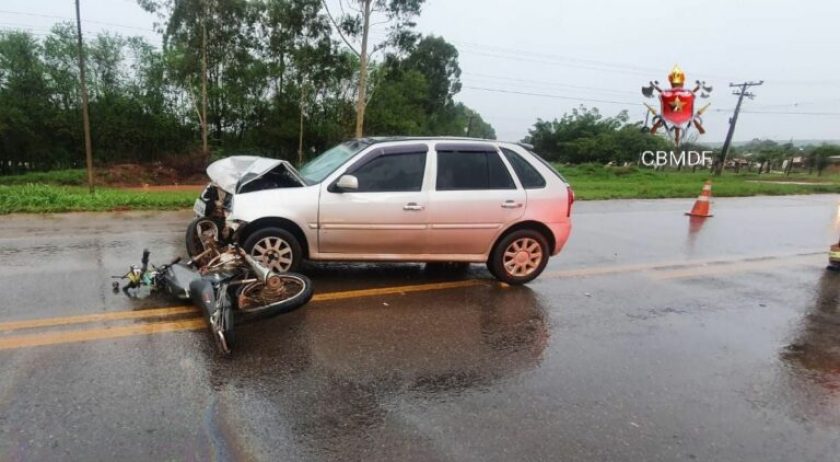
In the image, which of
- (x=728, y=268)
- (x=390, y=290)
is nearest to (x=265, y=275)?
(x=390, y=290)

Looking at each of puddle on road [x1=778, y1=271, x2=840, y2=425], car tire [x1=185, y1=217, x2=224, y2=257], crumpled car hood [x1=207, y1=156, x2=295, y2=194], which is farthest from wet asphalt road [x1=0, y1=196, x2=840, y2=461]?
crumpled car hood [x1=207, y1=156, x2=295, y2=194]

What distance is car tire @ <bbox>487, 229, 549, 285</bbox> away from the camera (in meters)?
6.20

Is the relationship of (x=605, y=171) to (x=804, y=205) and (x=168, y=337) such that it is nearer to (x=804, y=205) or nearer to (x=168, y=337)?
(x=804, y=205)

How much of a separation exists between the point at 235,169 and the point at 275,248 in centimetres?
121

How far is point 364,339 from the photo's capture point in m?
4.41

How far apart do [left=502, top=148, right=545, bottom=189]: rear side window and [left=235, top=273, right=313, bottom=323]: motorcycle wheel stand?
2.82m

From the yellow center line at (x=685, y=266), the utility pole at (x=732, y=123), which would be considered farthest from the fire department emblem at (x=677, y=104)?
the yellow center line at (x=685, y=266)

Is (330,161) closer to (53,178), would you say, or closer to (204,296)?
(204,296)

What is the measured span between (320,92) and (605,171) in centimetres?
2244

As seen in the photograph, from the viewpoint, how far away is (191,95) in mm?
36406

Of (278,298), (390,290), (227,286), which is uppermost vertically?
(227,286)

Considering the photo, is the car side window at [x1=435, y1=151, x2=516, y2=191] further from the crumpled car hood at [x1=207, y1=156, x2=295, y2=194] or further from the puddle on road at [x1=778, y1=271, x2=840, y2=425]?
the puddle on road at [x1=778, y1=271, x2=840, y2=425]

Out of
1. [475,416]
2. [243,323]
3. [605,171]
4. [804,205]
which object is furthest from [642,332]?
[605,171]

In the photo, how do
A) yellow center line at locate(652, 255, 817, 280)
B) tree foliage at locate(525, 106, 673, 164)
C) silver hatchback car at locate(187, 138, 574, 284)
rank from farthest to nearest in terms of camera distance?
tree foliage at locate(525, 106, 673, 164) < yellow center line at locate(652, 255, 817, 280) < silver hatchback car at locate(187, 138, 574, 284)
